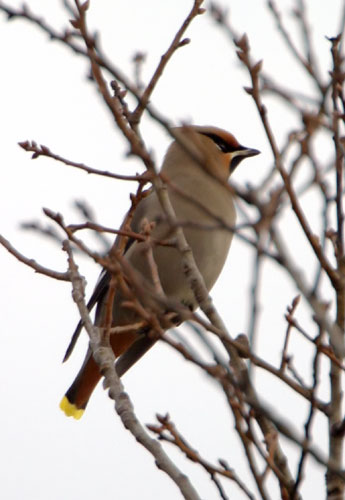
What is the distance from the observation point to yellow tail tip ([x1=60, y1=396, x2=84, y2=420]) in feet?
16.6

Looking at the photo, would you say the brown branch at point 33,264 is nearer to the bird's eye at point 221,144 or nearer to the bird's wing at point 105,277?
the bird's wing at point 105,277

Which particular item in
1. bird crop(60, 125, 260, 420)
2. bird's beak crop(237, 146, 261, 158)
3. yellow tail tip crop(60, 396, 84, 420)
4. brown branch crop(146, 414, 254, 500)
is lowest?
brown branch crop(146, 414, 254, 500)

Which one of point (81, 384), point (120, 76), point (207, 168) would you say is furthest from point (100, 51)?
point (81, 384)

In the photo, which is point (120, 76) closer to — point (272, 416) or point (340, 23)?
point (340, 23)

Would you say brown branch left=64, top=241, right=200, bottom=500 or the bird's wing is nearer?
brown branch left=64, top=241, right=200, bottom=500

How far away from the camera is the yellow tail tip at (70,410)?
16.6 feet

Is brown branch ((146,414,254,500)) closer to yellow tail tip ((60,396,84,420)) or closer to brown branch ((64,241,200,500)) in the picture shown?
brown branch ((64,241,200,500))

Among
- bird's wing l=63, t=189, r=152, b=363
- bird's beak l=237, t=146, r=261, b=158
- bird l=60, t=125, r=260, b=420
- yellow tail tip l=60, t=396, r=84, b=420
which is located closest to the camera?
bird l=60, t=125, r=260, b=420

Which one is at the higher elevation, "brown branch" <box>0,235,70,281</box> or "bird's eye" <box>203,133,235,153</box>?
"bird's eye" <box>203,133,235,153</box>

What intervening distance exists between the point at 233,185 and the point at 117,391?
4.19ft

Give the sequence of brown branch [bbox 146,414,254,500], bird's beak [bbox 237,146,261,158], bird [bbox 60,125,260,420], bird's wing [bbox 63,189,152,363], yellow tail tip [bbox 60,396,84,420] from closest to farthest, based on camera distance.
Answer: brown branch [bbox 146,414,254,500], bird [bbox 60,125,260,420], bird's wing [bbox 63,189,152,363], yellow tail tip [bbox 60,396,84,420], bird's beak [bbox 237,146,261,158]

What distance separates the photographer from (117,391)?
273cm

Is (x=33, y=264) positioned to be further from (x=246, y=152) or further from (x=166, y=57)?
(x=246, y=152)

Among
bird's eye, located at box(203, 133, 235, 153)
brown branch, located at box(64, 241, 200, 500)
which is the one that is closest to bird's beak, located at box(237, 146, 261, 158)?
bird's eye, located at box(203, 133, 235, 153)
